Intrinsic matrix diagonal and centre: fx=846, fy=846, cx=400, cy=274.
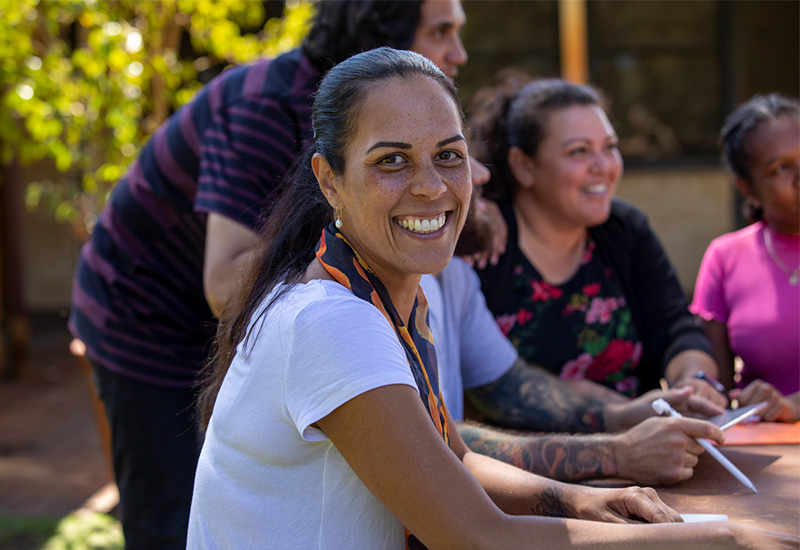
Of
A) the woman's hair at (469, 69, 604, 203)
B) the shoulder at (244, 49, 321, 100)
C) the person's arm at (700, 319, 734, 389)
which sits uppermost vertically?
the shoulder at (244, 49, 321, 100)

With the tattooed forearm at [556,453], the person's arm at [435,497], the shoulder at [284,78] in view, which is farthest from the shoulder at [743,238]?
the person's arm at [435,497]

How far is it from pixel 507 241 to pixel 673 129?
6499 mm

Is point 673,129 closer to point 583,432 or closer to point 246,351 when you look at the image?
point 583,432

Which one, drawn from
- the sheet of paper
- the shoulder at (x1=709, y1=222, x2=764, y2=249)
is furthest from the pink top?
the sheet of paper

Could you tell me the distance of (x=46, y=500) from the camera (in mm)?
4512

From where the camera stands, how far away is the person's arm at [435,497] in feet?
4.16

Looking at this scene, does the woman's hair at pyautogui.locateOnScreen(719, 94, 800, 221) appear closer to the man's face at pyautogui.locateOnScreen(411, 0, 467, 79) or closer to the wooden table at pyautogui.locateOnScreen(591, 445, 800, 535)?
the man's face at pyautogui.locateOnScreen(411, 0, 467, 79)

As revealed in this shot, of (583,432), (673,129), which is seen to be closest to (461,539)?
(583,432)

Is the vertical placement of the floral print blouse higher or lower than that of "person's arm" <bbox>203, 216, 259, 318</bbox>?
lower

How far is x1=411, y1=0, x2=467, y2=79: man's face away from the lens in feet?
7.74

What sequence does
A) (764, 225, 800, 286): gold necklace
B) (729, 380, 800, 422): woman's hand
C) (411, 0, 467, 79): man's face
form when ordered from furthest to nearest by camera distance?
(764, 225, 800, 286): gold necklace < (411, 0, 467, 79): man's face < (729, 380, 800, 422): woman's hand

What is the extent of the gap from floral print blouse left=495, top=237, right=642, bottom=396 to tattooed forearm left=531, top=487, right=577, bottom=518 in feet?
3.64

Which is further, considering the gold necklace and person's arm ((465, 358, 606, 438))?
the gold necklace

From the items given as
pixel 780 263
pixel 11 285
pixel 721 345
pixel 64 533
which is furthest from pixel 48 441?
pixel 780 263
